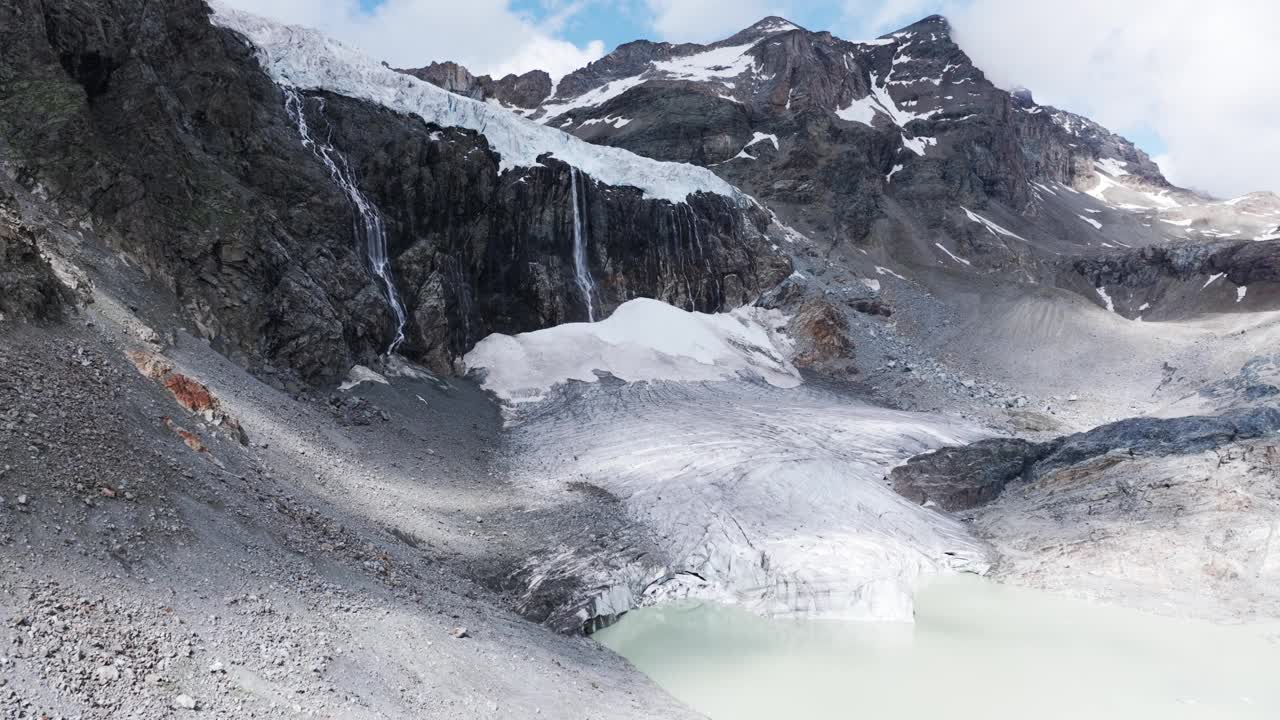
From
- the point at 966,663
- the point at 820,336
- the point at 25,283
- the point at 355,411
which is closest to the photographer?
the point at 25,283

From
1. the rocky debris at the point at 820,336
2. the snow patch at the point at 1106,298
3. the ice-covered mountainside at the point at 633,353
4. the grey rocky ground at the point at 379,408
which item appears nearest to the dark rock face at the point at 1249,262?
the grey rocky ground at the point at 379,408

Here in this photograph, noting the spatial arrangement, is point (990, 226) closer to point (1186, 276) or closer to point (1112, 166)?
point (1186, 276)

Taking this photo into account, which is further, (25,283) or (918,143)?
(918,143)

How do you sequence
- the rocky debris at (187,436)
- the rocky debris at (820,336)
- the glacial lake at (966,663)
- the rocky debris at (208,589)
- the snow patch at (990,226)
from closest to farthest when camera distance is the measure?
the rocky debris at (208,589)
the glacial lake at (966,663)
the rocky debris at (187,436)
the rocky debris at (820,336)
the snow patch at (990,226)

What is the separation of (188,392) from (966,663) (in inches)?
568

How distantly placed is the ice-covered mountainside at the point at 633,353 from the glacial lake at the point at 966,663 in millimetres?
15796

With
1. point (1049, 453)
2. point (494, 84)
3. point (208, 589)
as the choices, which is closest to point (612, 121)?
point (494, 84)

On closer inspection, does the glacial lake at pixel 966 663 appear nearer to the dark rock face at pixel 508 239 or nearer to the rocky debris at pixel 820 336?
the dark rock face at pixel 508 239

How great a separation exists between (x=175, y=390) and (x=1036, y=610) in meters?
17.1

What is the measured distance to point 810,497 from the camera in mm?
19328

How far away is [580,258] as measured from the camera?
36531mm

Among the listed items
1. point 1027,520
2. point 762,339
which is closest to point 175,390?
point 1027,520

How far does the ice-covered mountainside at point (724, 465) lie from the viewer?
15672 millimetres

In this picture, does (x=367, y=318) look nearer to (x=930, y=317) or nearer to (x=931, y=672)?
(x=931, y=672)
